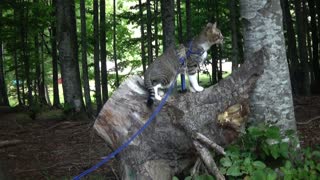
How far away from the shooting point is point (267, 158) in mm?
4762

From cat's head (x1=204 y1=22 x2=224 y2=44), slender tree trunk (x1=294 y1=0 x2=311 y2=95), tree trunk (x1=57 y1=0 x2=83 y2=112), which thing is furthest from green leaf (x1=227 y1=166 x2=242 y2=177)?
slender tree trunk (x1=294 y1=0 x2=311 y2=95)

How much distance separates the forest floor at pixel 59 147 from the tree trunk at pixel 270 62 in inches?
65.2

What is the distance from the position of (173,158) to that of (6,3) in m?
13.2

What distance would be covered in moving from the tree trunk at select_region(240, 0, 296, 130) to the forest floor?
1.66 metres

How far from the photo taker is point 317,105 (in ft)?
36.7

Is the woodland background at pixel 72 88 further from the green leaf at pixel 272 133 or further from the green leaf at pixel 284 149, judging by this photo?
the green leaf at pixel 284 149

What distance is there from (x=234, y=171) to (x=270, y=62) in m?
1.46

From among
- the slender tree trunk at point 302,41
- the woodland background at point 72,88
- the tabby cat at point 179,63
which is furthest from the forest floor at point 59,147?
the slender tree trunk at point 302,41

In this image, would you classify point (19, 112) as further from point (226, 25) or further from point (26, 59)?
point (226, 25)

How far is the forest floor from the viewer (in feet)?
21.9

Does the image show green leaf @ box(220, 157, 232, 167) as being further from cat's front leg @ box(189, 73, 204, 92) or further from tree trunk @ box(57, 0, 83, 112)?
tree trunk @ box(57, 0, 83, 112)

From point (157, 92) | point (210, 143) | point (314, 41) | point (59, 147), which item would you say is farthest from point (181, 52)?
point (314, 41)

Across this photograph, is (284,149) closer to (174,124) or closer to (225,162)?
(225,162)

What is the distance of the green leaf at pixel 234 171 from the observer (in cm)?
425
